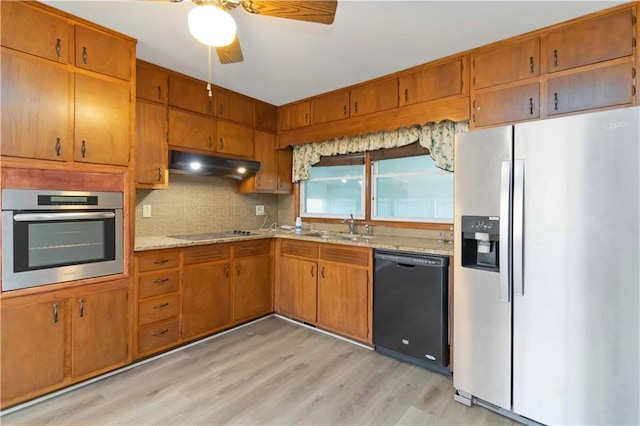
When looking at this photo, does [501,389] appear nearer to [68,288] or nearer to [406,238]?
[406,238]

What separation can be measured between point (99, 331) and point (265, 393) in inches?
49.9

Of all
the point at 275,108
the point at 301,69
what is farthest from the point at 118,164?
the point at 275,108

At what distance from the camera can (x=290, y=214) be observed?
4250 millimetres

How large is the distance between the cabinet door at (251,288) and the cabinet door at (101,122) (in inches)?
57.9

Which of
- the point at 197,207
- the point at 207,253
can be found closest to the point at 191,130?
the point at 197,207

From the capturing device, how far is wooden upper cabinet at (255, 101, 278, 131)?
12.3 ft

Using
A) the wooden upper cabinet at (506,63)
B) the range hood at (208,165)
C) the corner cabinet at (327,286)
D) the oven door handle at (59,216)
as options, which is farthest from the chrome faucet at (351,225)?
the oven door handle at (59,216)

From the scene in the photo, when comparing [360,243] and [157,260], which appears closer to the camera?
[157,260]

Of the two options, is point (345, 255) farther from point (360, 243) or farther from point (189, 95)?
point (189, 95)

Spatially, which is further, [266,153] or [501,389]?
[266,153]

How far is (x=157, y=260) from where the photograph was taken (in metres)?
2.58

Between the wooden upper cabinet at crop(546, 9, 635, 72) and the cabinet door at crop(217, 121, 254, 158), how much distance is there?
2842 mm

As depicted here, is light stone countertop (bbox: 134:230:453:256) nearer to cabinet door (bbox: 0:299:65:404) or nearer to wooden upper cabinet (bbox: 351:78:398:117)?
cabinet door (bbox: 0:299:65:404)

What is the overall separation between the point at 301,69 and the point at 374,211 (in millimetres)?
1644
